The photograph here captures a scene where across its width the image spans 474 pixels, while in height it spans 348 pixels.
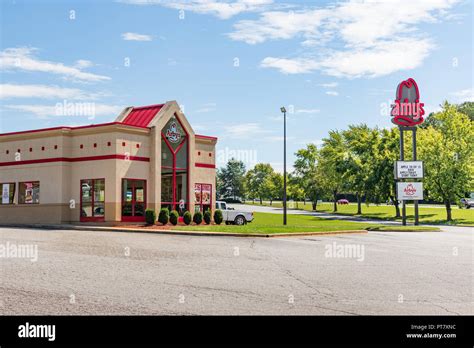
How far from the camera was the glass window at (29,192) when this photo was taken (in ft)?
111

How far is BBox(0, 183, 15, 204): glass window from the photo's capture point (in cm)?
3519

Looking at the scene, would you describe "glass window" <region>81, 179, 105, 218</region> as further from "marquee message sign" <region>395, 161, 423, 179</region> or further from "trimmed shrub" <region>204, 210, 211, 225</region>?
"marquee message sign" <region>395, 161, 423, 179</region>

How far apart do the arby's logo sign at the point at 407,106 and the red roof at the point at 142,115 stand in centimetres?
1687

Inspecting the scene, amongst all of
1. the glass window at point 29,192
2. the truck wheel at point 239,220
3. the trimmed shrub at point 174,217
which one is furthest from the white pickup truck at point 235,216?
the glass window at point 29,192

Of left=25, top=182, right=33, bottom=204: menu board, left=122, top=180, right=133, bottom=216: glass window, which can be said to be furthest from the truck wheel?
left=25, top=182, right=33, bottom=204: menu board

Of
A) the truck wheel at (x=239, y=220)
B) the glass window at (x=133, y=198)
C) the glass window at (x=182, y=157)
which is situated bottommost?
the truck wheel at (x=239, y=220)

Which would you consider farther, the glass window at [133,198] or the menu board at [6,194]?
the menu board at [6,194]

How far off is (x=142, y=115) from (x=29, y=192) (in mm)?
9189

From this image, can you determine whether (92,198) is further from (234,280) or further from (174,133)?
→ (234,280)

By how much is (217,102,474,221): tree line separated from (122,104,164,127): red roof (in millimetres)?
29139

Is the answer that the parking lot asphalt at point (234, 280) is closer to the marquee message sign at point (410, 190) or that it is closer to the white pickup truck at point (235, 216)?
the white pickup truck at point (235, 216)
